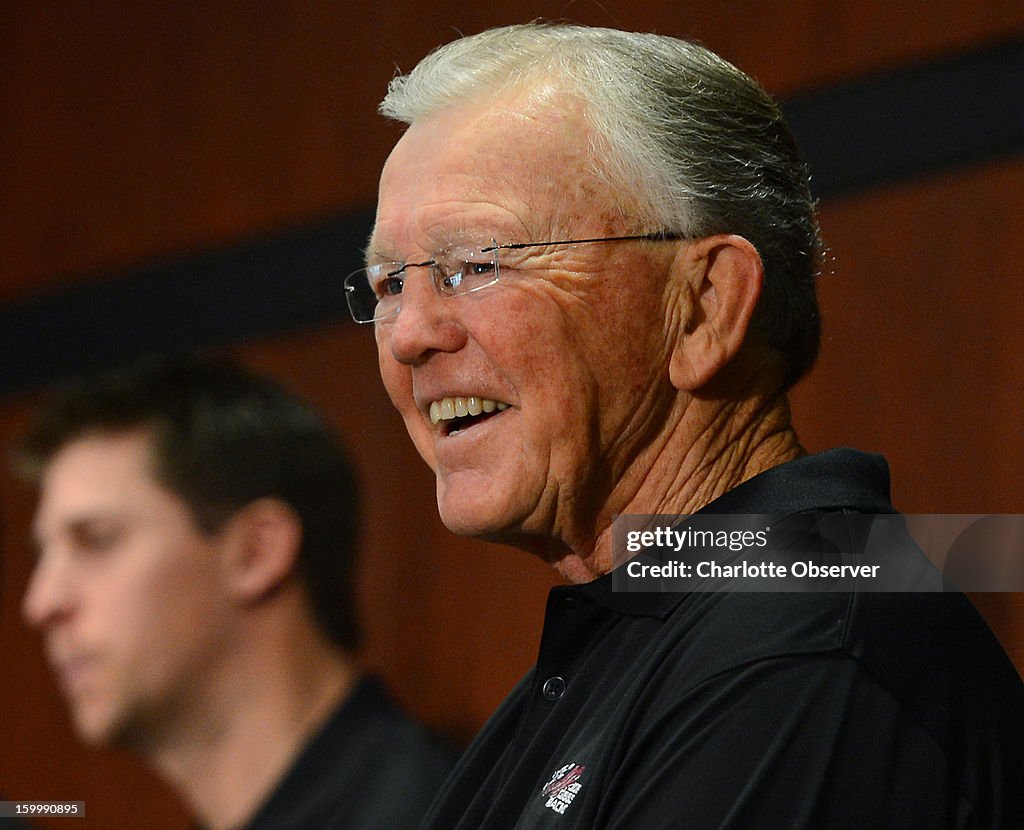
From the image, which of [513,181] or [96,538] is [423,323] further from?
[96,538]

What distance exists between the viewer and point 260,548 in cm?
232

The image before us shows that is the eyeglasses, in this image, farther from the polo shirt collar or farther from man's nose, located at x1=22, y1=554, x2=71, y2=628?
man's nose, located at x1=22, y1=554, x2=71, y2=628

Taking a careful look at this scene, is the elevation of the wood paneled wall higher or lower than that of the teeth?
higher

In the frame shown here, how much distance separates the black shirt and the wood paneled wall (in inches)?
11.0

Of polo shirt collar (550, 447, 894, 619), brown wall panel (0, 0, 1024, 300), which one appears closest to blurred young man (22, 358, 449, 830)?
brown wall panel (0, 0, 1024, 300)

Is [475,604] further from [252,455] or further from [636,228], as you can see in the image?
[636,228]

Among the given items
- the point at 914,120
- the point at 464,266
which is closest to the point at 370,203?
A: the point at 914,120

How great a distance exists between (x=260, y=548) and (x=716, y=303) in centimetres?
124

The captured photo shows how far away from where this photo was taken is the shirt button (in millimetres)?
1193

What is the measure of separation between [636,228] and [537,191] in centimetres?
9

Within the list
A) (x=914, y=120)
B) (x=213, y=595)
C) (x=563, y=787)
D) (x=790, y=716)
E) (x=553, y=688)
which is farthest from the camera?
(x=213, y=595)

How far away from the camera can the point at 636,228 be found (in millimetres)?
1252

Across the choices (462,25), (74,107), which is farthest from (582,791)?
(74,107)

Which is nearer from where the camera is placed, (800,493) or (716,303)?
(800,493)
